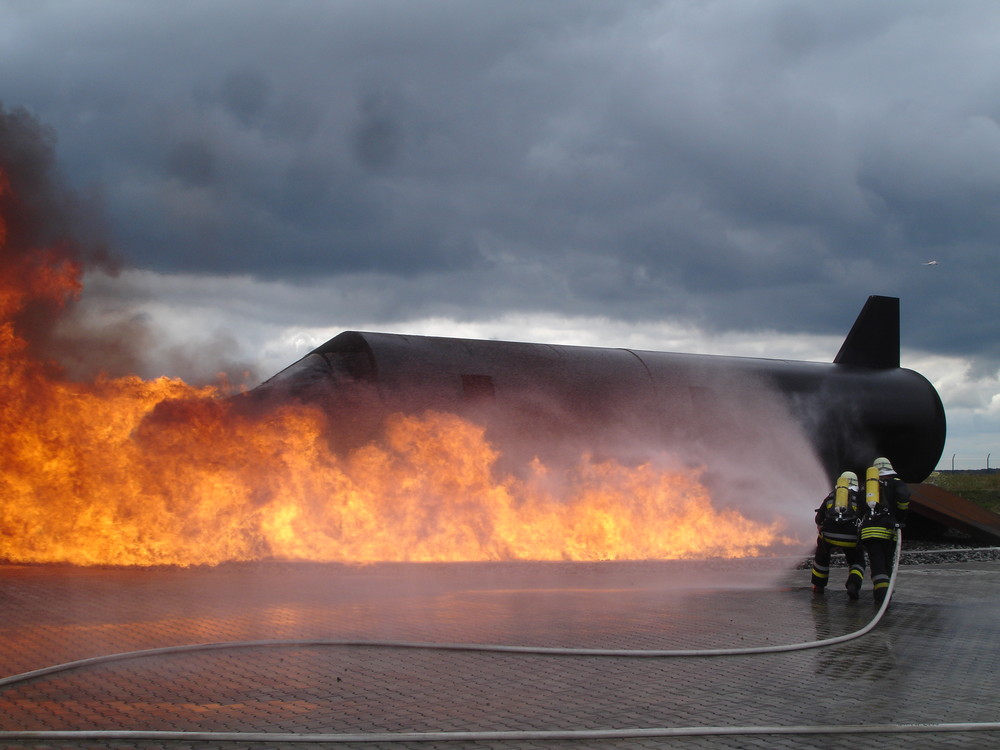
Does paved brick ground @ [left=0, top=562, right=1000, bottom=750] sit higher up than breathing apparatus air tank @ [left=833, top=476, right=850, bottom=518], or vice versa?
breathing apparatus air tank @ [left=833, top=476, right=850, bottom=518]

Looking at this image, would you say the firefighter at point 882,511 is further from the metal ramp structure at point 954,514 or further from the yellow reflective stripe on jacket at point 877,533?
the metal ramp structure at point 954,514

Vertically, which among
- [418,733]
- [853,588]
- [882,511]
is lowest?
[418,733]

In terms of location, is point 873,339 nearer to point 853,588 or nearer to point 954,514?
point 954,514

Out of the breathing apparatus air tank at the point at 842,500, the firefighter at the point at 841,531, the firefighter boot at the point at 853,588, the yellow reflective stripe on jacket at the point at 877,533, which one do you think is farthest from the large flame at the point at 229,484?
the yellow reflective stripe on jacket at the point at 877,533

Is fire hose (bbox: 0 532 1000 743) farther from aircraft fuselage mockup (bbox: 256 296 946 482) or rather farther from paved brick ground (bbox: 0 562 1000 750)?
aircraft fuselage mockup (bbox: 256 296 946 482)

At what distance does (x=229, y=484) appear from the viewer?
43.3 feet

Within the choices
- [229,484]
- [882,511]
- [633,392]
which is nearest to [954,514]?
[633,392]

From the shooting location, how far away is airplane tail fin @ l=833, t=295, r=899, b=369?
22.4 metres

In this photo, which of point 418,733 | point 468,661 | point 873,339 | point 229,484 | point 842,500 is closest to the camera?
point 418,733

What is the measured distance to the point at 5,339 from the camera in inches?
500

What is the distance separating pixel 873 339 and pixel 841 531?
11674mm

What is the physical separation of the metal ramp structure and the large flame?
25.8 feet

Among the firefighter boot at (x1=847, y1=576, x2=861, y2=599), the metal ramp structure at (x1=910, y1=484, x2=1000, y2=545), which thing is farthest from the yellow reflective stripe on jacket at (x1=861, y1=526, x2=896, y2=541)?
the metal ramp structure at (x1=910, y1=484, x2=1000, y2=545)

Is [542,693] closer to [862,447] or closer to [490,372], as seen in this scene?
[490,372]
